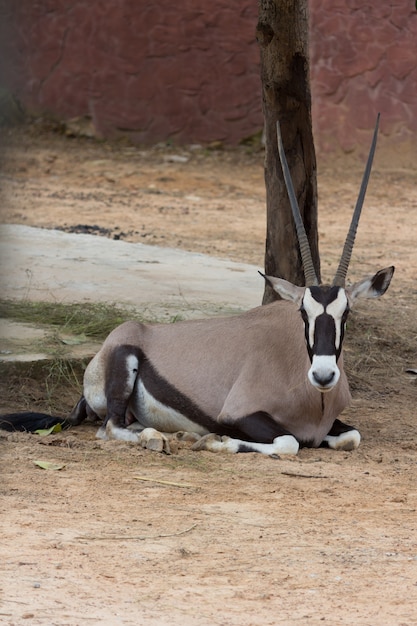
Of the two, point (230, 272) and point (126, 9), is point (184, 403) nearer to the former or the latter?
point (230, 272)

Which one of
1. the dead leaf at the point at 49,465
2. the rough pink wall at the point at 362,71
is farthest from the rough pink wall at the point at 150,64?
the dead leaf at the point at 49,465

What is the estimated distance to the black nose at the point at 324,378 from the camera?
480 centimetres

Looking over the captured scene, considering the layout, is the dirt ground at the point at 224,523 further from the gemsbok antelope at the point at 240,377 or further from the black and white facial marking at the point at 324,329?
the black and white facial marking at the point at 324,329

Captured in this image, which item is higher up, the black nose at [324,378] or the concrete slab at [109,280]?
the black nose at [324,378]

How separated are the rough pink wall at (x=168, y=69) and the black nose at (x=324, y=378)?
10.1 metres

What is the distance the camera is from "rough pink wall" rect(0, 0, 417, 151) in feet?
47.6

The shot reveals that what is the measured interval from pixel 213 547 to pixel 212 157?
12212 mm

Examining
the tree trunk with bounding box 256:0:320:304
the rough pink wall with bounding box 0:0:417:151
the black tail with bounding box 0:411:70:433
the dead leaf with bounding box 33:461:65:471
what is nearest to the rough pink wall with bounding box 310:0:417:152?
the rough pink wall with bounding box 0:0:417:151

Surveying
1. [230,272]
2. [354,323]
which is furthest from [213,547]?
[230,272]

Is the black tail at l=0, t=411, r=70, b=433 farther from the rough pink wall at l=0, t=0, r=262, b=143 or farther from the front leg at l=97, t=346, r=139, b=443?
the rough pink wall at l=0, t=0, r=262, b=143

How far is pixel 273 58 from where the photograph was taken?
6.39 metres

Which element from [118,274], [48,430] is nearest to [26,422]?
[48,430]

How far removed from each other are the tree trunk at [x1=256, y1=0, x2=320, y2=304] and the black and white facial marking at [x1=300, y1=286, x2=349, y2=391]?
1496 millimetres

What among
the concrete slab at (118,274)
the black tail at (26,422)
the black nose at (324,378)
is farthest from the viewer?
the concrete slab at (118,274)
